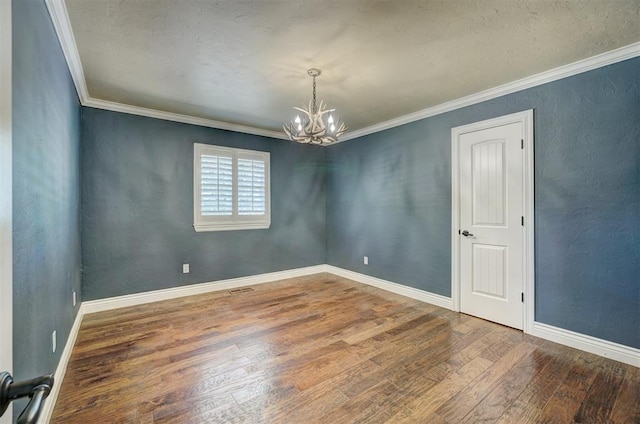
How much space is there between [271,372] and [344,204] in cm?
340

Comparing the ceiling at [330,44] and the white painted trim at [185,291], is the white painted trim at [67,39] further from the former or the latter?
the white painted trim at [185,291]

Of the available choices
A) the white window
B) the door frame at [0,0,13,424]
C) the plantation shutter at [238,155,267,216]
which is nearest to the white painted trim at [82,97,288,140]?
the white window

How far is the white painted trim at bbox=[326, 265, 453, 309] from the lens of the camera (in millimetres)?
3704

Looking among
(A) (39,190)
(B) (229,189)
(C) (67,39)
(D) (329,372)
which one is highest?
(C) (67,39)

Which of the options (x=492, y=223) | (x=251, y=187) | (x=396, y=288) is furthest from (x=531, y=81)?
(x=251, y=187)

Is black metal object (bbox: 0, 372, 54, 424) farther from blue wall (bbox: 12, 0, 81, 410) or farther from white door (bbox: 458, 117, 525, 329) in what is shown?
white door (bbox: 458, 117, 525, 329)

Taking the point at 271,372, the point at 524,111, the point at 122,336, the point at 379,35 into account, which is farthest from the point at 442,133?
the point at 122,336

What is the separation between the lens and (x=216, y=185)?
432cm

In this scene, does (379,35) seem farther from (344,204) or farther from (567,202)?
(344,204)

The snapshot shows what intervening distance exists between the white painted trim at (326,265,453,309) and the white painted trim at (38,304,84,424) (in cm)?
366

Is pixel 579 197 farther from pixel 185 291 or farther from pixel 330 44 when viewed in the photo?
pixel 185 291

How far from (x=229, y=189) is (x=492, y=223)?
3.56 m

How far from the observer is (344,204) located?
206 inches

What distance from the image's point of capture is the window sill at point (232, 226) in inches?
167
